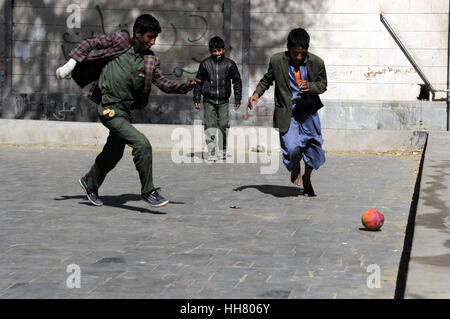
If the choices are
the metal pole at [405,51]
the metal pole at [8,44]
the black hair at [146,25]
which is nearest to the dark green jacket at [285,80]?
the black hair at [146,25]

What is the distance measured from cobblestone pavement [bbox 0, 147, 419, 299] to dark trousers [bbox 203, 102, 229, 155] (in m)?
1.82

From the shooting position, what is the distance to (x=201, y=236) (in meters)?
7.02

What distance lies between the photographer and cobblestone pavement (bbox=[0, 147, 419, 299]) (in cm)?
532

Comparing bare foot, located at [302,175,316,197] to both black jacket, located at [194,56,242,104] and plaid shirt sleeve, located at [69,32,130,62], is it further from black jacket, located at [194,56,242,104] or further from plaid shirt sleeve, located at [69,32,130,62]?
black jacket, located at [194,56,242,104]

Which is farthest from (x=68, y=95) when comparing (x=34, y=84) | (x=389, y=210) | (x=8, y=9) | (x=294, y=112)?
(x=389, y=210)

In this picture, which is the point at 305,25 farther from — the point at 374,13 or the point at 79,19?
the point at 79,19

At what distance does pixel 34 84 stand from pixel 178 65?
3.32m

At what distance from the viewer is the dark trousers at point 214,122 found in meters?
13.7

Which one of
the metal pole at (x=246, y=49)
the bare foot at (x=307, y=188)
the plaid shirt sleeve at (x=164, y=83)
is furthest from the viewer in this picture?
the metal pole at (x=246, y=49)

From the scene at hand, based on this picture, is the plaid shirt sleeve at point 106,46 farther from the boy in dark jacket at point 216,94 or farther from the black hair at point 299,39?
the boy in dark jacket at point 216,94

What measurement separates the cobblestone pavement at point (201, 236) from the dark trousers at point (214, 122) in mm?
1824

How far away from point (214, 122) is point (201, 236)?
680cm

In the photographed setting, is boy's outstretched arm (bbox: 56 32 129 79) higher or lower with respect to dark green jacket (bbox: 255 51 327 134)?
higher

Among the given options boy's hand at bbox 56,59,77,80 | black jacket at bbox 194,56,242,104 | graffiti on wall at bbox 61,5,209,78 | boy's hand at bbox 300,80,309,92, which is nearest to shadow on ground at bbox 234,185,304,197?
boy's hand at bbox 300,80,309,92
